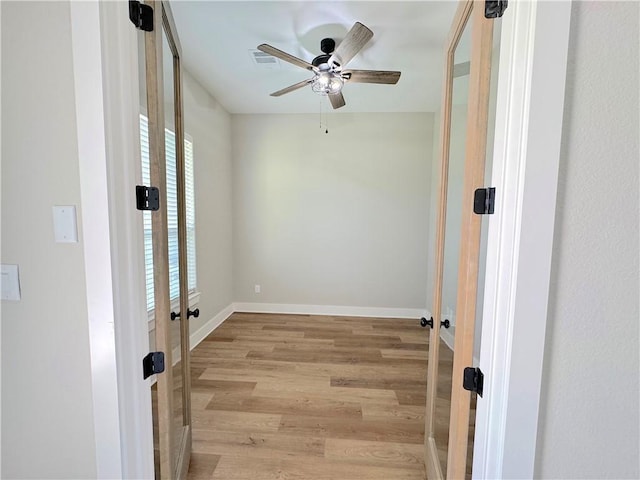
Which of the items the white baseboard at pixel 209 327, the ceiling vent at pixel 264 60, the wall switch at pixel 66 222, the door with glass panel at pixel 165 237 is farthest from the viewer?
the white baseboard at pixel 209 327

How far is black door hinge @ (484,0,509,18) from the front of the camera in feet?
2.50

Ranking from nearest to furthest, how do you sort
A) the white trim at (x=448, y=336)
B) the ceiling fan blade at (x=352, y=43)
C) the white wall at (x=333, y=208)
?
the white trim at (x=448, y=336) < the ceiling fan blade at (x=352, y=43) < the white wall at (x=333, y=208)

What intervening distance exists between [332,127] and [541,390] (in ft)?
11.9

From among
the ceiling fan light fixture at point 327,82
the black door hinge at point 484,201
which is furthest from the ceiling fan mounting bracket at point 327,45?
the black door hinge at point 484,201

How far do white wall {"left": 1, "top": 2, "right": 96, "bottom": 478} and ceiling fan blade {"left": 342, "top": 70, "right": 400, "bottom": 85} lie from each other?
182 cm

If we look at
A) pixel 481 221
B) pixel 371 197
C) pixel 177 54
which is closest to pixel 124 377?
pixel 481 221

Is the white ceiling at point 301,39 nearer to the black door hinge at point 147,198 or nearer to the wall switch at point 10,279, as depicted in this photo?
the black door hinge at point 147,198

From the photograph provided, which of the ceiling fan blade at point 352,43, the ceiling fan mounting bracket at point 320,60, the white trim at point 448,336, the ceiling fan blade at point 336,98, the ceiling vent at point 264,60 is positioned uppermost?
the ceiling vent at point 264,60

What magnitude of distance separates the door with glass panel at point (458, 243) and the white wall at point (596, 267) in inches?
7.6

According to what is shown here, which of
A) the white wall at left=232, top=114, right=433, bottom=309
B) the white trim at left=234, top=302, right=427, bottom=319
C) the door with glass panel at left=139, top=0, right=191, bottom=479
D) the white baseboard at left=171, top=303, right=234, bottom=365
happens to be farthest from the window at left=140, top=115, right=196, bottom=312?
the white trim at left=234, top=302, right=427, bottom=319

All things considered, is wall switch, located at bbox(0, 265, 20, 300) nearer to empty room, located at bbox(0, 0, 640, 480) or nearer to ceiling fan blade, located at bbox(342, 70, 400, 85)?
empty room, located at bbox(0, 0, 640, 480)

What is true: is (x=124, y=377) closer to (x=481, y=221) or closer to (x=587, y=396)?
(x=481, y=221)

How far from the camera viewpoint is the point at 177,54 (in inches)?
55.3

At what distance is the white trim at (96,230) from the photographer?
0.75 m
